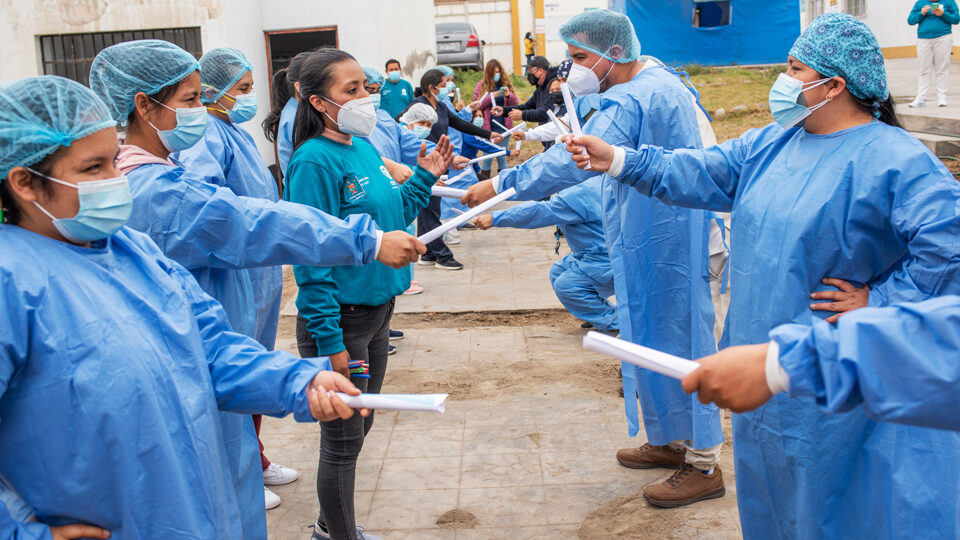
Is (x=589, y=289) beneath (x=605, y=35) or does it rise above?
beneath

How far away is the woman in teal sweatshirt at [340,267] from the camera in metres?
3.09

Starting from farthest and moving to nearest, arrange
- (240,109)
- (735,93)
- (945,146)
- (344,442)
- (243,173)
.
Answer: (735,93) → (945,146) → (240,109) → (243,173) → (344,442)

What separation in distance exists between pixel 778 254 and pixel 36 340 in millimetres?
1995

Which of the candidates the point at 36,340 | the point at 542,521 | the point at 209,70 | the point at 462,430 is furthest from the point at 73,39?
the point at 36,340

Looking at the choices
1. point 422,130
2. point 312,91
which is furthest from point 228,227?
point 422,130

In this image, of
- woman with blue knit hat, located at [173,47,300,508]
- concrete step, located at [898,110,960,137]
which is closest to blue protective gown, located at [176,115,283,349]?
woman with blue knit hat, located at [173,47,300,508]

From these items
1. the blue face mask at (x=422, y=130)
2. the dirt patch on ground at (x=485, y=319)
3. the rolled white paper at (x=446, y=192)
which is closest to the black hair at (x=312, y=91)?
the rolled white paper at (x=446, y=192)

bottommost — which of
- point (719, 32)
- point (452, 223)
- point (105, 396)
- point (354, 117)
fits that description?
point (105, 396)

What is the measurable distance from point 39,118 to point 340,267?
1.51 meters

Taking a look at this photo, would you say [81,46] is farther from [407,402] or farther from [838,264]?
[838,264]

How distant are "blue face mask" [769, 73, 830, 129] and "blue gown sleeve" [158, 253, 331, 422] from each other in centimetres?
162

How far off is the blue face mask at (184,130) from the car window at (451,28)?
876 inches

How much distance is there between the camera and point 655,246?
150 inches

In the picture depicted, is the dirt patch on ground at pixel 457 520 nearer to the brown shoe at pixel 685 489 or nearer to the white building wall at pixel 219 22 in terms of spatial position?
the brown shoe at pixel 685 489
